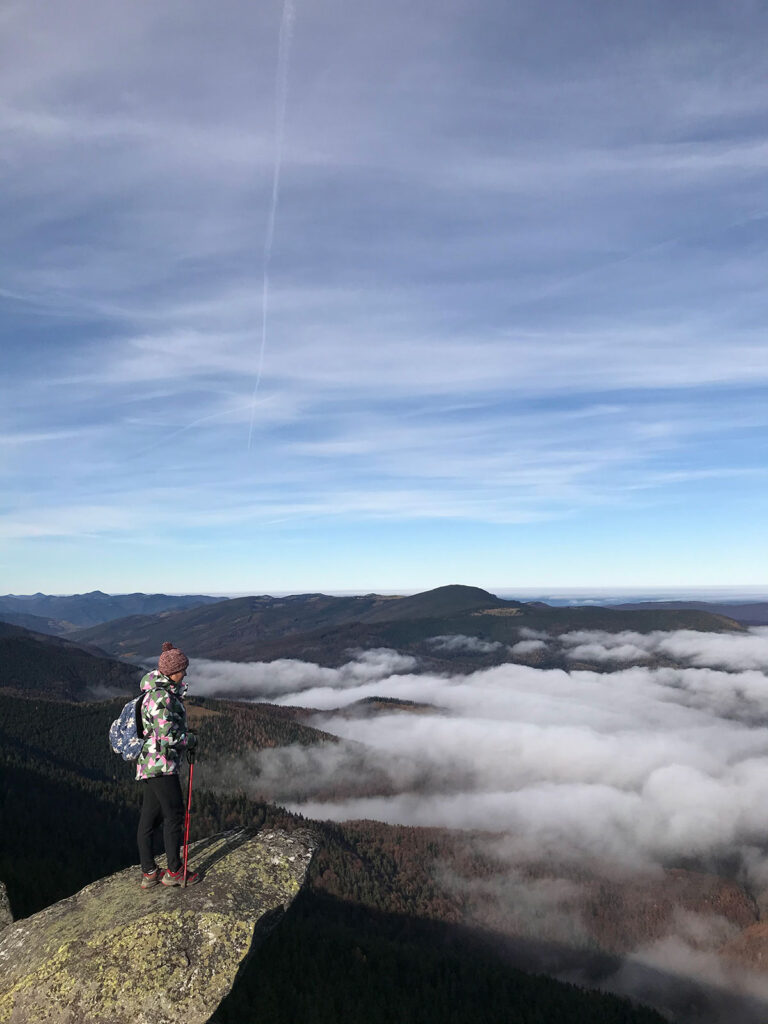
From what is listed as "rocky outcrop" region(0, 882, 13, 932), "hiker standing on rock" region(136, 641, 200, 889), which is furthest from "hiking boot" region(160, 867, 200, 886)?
"rocky outcrop" region(0, 882, 13, 932)

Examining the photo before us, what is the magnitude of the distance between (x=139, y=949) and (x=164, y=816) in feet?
11.7

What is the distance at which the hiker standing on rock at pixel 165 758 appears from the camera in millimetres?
19766

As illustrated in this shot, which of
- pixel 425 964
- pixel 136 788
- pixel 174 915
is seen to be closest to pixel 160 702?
pixel 174 915

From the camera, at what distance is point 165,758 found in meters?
19.8

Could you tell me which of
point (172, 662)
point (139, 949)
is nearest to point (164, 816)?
point (139, 949)

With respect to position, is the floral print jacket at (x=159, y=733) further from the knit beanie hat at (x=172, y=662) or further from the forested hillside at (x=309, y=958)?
the forested hillside at (x=309, y=958)

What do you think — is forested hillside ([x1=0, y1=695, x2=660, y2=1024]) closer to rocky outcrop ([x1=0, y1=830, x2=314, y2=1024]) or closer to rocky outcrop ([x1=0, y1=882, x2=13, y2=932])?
rocky outcrop ([x1=0, y1=882, x2=13, y2=932])

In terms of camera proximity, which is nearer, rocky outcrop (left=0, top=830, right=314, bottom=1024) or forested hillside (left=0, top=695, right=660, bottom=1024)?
rocky outcrop (left=0, top=830, right=314, bottom=1024)

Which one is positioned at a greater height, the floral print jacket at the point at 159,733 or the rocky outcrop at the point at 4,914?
the floral print jacket at the point at 159,733

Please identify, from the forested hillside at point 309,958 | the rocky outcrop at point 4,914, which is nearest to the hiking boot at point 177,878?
the rocky outcrop at point 4,914

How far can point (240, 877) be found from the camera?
813 inches

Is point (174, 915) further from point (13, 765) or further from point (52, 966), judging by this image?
point (13, 765)

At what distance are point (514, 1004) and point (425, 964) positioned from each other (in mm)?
→ 19380

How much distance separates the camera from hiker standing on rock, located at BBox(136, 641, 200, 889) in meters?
19.8
